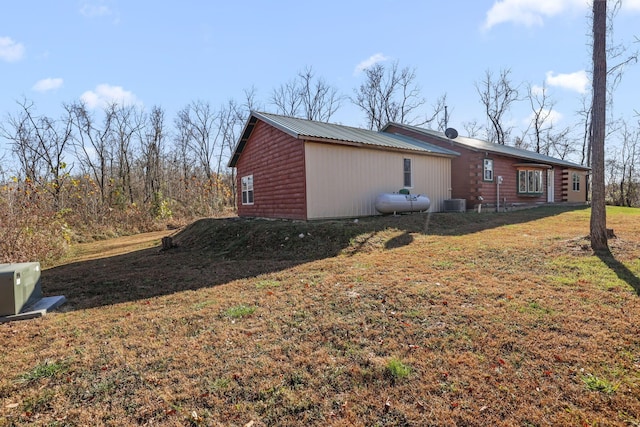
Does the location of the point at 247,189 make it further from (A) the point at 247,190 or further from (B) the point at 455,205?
(B) the point at 455,205

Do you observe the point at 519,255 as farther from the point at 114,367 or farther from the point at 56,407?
the point at 56,407

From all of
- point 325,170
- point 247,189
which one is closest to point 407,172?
point 325,170

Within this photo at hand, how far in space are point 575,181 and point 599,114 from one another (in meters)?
20.2

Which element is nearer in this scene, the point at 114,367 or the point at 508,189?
the point at 114,367

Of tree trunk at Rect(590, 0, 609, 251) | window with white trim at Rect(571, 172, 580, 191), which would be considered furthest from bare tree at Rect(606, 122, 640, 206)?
tree trunk at Rect(590, 0, 609, 251)

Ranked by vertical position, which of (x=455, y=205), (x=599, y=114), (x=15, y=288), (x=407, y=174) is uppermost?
(x=599, y=114)

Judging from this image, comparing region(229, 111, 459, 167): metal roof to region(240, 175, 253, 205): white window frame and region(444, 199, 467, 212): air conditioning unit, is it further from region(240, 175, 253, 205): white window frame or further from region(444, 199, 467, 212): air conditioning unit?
region(444, 199, 467, 212): air conditioning unit

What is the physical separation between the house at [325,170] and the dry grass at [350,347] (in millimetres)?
4694

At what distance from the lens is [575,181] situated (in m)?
23.3

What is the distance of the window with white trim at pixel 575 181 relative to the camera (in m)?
22.9

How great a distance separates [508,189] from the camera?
18.0 meters

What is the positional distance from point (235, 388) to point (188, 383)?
46 centimetres

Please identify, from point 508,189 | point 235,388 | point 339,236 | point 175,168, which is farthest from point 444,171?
point 175,168

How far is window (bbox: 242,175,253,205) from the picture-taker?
608 inches
